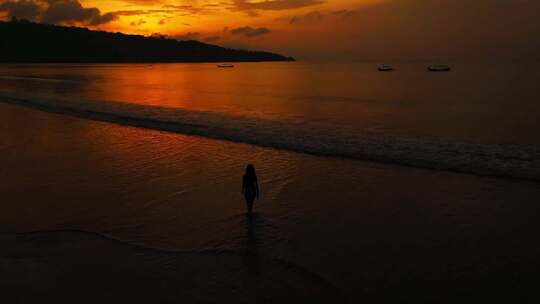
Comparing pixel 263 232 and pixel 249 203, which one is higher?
pixel 249 203

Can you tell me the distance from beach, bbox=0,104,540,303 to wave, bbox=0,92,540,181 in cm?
133

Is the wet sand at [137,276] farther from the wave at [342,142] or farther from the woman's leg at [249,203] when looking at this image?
the wave at [342,142]

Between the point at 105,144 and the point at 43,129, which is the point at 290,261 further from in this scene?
the point at 43,129

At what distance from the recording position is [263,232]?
876 centimetres

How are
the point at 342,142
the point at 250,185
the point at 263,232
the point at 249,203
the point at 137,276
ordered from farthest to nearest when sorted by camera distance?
the point at 342,142 → the point at 249,203 → the point at 250,185 → the point at 263,232 → the point at 137,276

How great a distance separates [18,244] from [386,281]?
6894mm

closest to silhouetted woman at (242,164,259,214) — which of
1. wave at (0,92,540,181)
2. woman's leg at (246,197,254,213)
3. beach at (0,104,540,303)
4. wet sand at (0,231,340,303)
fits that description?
woman's leg at (246,197,254,213)

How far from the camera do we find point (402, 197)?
439 inches

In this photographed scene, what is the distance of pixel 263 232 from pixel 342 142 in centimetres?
1094

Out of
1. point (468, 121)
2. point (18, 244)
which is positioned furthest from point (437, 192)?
point (468, 121)

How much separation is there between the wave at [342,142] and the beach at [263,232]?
4.36 feet

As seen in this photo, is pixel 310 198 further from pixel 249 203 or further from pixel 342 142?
pixel 342 142

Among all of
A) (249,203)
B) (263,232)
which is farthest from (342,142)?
(263,232)

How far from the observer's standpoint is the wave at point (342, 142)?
48.0 feet
